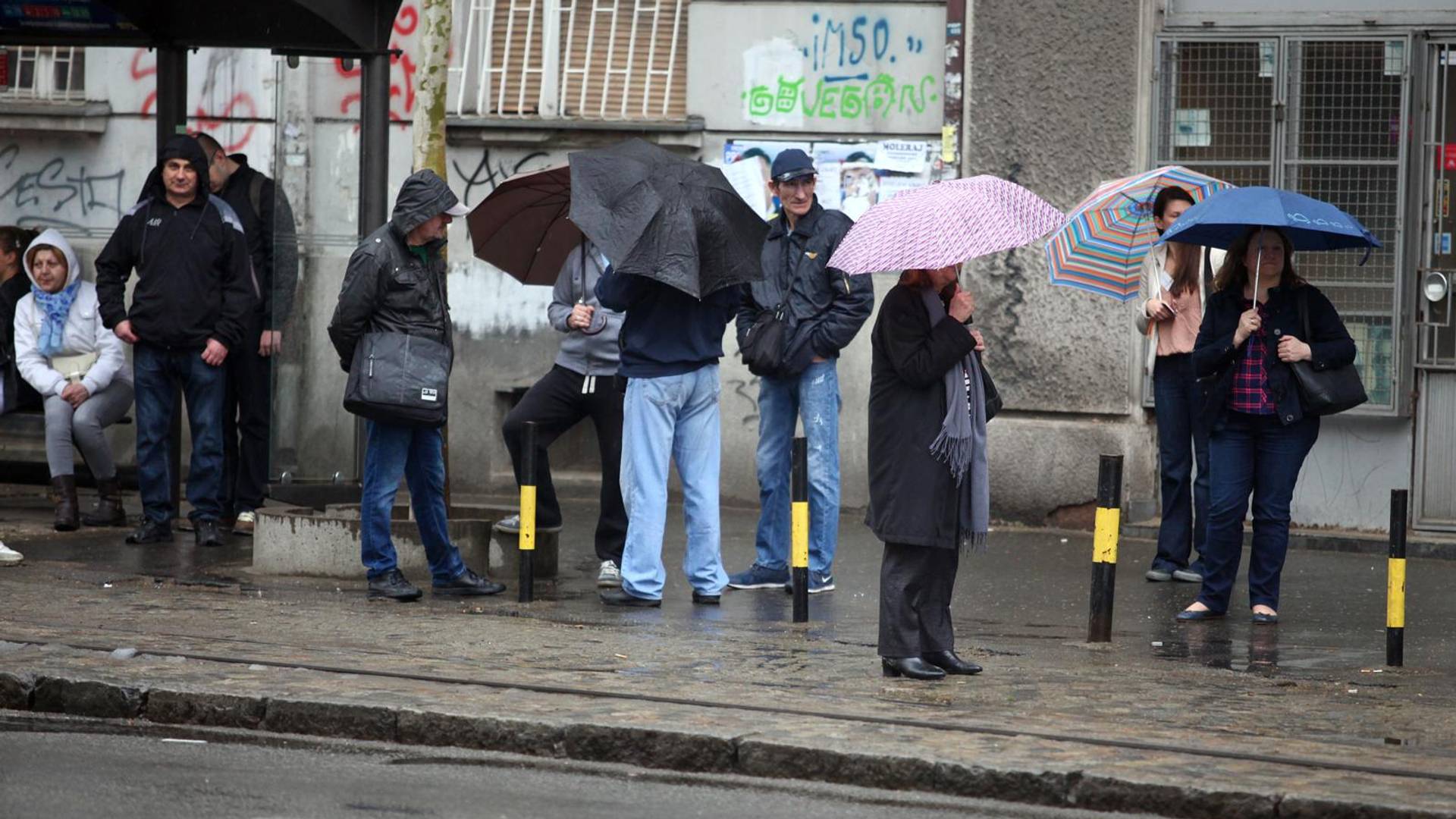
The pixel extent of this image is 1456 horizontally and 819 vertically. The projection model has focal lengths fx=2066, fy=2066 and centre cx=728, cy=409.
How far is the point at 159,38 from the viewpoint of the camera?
1164 centimetres

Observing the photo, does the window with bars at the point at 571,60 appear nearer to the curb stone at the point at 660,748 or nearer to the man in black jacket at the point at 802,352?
the man in black jacket at the point at 802,352

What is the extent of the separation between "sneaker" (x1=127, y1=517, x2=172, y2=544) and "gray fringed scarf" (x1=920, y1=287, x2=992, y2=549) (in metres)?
5.26

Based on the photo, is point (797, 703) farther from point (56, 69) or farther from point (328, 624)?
point (56, 69)

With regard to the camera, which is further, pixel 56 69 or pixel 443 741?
pixel 56 69

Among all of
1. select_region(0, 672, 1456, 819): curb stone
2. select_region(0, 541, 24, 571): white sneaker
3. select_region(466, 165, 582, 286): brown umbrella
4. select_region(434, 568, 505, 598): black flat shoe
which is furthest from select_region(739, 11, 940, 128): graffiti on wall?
select_region(0, 672, 1456, 819): curb stone

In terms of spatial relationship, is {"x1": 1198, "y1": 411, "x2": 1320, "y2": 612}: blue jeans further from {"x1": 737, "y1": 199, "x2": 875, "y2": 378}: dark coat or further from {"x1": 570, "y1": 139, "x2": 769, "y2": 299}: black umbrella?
{"x1": 570, "y1": 139, "x2": 769, "y2": 299}: black umbrella

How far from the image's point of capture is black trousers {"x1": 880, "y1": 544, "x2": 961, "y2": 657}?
24.2 feet

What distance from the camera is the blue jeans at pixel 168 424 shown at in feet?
36.0

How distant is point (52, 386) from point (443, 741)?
6.10 metres

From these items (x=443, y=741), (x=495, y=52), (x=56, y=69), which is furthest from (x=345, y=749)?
(x=56, y=69)

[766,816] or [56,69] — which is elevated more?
[56,69]

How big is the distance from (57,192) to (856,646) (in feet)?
26.9

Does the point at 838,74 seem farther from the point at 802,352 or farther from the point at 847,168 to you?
the point at 802,352

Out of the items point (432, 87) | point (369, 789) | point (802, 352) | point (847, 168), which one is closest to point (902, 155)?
point (847, 168)
